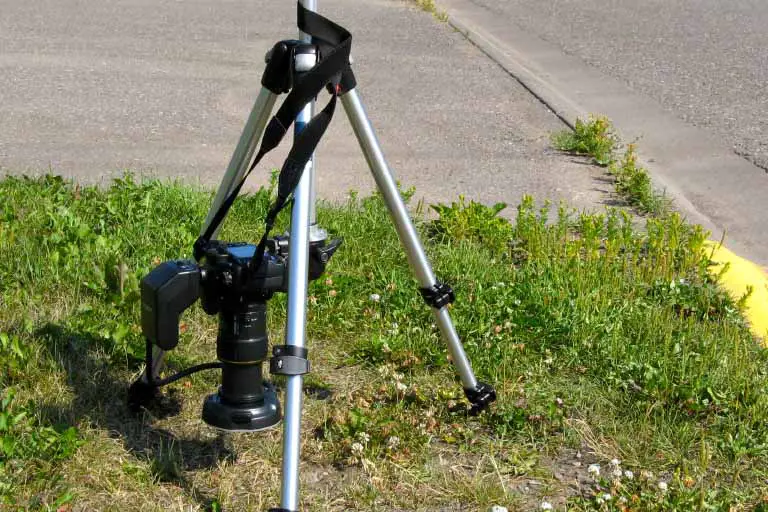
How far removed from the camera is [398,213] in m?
3.05

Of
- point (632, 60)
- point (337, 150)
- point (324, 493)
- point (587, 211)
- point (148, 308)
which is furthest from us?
point (632, 60)

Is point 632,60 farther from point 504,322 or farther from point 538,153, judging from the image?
point 504,322

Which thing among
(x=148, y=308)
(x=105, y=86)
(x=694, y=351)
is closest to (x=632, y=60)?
(x=105, y=86)

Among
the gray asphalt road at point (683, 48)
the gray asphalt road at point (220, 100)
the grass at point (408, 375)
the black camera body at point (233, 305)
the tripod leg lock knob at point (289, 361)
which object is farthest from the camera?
Result: the gray asphalt road at point (683, 48)

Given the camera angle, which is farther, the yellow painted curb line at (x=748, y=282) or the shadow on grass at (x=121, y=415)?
Result: the yellow painted curb line at (x=748, y=282)

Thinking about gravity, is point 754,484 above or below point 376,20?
below

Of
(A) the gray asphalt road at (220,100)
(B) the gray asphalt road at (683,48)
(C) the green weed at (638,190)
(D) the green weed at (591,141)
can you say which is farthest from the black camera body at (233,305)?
(B) the gray asphalt road at (683,48)

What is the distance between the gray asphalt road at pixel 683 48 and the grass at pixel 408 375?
2.55 metres

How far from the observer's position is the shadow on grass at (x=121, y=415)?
10.5 feet

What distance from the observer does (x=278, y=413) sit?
3004mm

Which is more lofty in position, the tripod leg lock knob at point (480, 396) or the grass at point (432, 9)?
the grass at point (432, 9)

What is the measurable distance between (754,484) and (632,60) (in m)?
6.14

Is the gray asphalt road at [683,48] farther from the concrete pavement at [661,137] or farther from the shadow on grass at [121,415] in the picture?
the shadow on grass at [121,415]

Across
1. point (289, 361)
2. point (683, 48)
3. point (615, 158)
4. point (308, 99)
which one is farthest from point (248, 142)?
point (683, 48)
